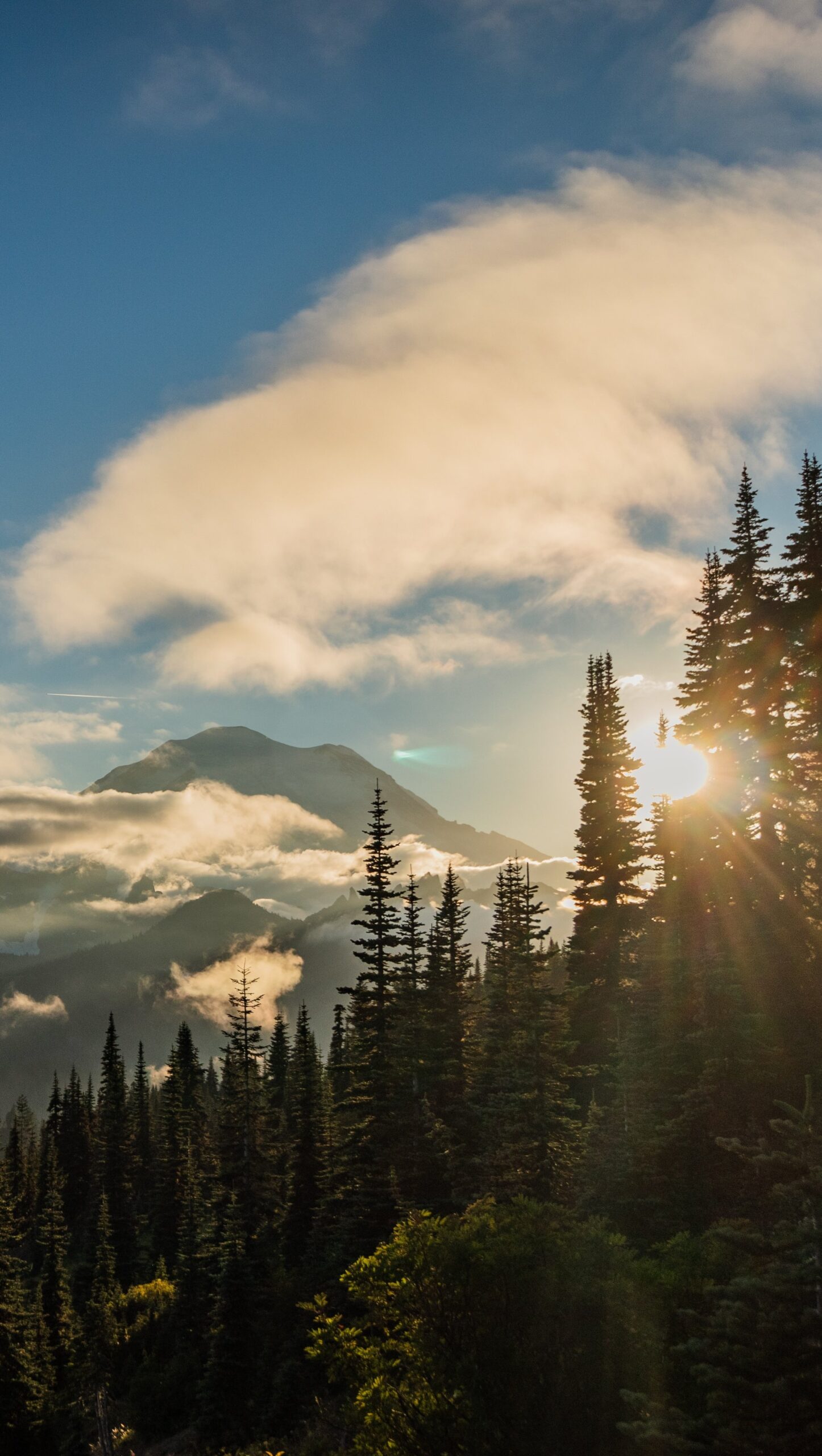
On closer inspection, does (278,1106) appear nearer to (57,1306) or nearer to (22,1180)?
(22,1180)

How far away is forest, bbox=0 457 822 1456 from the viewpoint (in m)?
17.0

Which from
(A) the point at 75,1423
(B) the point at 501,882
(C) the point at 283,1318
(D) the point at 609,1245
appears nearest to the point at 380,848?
(B) the point at 501,882

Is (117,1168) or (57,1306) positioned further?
(117,1168)

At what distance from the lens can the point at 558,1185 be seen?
32.3 meters

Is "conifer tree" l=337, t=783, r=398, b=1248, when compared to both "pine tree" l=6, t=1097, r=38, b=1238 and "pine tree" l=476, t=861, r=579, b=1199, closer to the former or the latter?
"pine tree" l=476, t=861, r=579, b=1199

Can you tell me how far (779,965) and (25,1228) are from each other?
11708cm

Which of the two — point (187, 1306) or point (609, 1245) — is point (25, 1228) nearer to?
point (187, 1306)

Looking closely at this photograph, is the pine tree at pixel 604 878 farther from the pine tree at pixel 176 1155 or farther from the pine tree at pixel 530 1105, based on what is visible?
the pine tree at pixel 176 1155

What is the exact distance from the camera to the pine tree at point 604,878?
4797cm

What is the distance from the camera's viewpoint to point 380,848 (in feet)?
152

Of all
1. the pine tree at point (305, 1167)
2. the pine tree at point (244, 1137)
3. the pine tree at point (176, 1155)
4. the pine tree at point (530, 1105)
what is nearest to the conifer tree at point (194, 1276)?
the pine tree at point (244, 1137)

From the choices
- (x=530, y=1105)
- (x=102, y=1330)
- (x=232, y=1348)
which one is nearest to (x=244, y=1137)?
(x=232, y=1348)

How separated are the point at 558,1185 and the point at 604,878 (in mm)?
21845

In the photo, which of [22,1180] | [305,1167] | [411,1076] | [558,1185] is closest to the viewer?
[558,1185]
